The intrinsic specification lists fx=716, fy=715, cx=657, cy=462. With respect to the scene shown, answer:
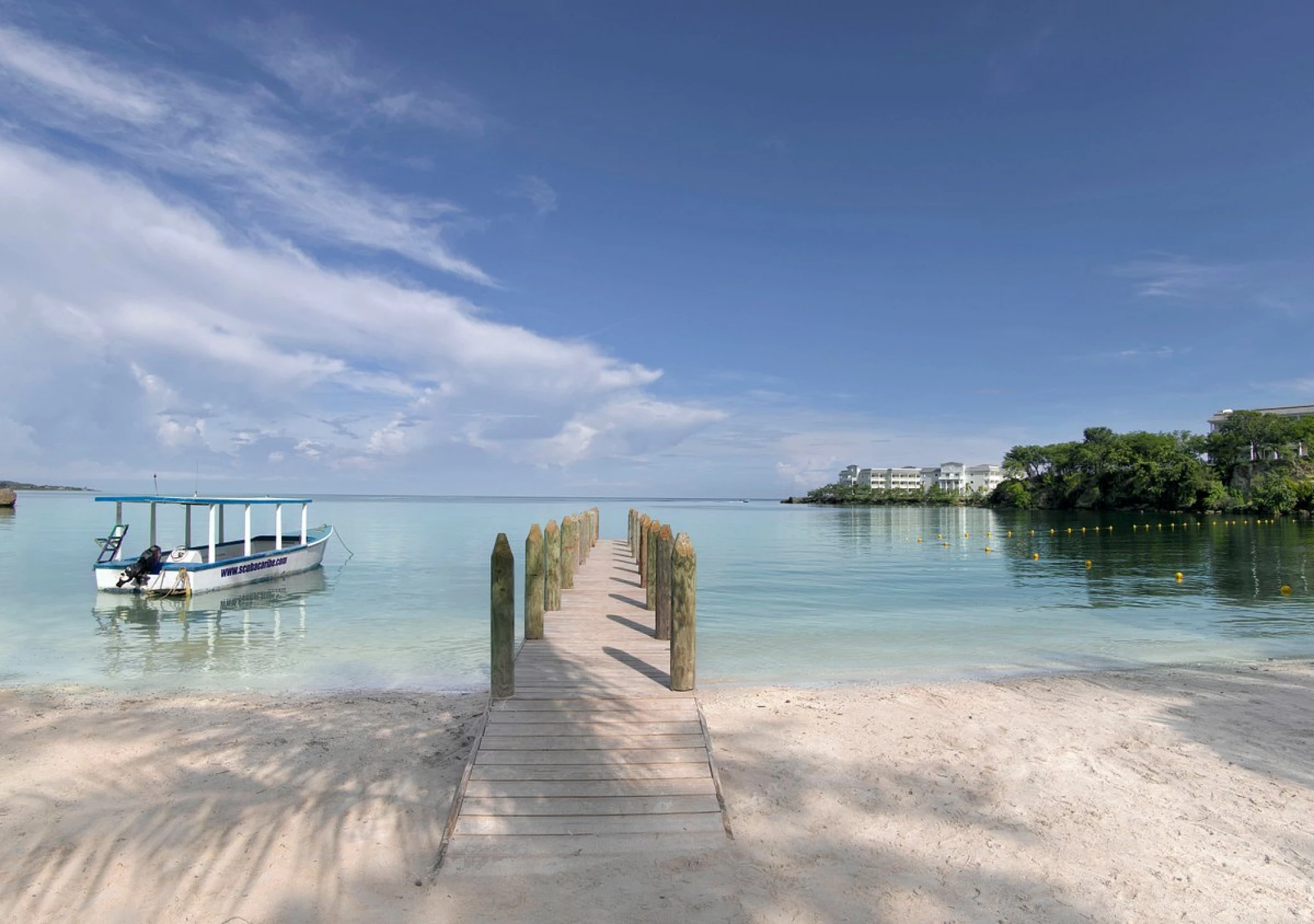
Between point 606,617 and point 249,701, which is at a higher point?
point 606,617

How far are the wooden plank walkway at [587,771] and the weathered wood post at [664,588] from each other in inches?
56.3

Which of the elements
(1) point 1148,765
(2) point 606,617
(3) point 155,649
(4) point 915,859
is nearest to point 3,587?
(3) point 155,649

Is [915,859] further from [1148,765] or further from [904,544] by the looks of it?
[904,544]

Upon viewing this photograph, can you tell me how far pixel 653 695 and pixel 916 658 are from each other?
908cm

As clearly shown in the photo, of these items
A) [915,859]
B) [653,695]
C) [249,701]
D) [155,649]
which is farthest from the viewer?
[155,649]

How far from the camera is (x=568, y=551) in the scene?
15.6 metres

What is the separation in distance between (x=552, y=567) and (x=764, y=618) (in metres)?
8.65

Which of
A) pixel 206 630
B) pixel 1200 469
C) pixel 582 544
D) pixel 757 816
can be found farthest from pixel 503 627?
pixel 1200 469

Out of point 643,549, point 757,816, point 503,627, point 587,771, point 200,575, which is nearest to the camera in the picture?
point 587,771

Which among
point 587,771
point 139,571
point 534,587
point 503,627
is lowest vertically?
point 587,771

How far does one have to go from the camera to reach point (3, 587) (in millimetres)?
25422

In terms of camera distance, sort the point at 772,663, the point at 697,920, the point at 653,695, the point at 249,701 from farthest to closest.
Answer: the point at 772,663
the point at 249,701
the point at 653,695
the point at 697,920

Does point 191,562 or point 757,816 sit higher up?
point 191,562

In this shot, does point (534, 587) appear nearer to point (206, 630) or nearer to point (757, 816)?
point (757, 816)
